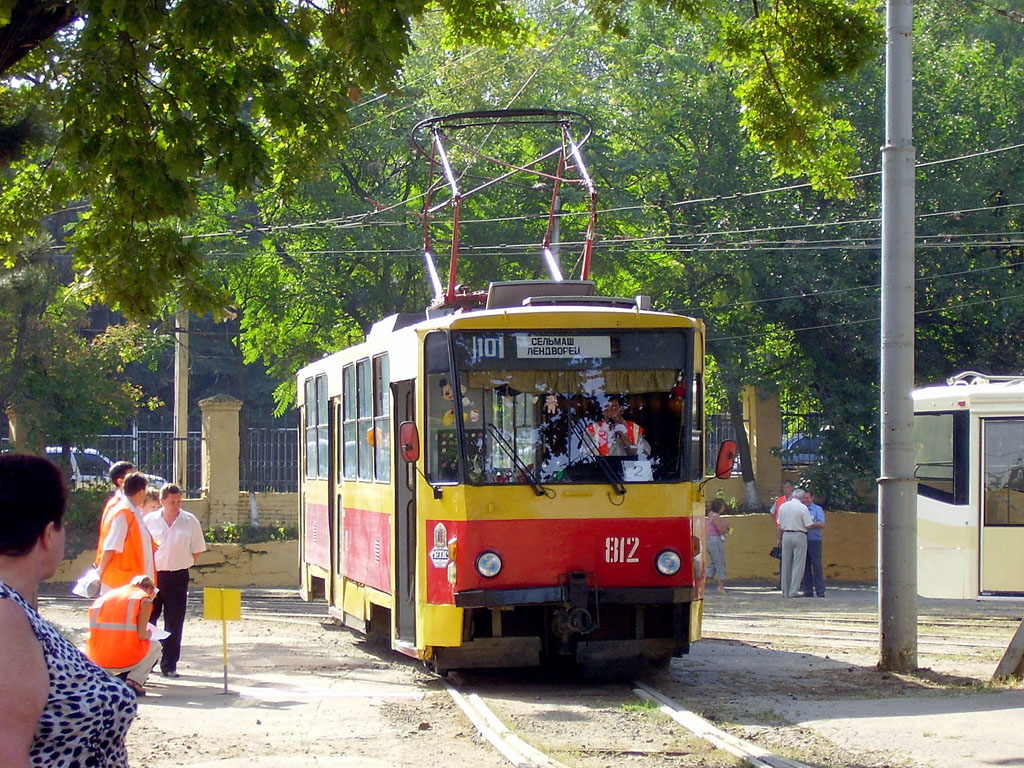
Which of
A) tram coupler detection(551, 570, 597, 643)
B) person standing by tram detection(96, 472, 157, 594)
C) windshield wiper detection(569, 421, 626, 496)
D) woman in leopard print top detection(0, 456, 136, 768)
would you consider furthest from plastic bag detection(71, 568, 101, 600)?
woman in leopard print top detection(0, 456, 136, 768)

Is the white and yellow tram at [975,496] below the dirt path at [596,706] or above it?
above

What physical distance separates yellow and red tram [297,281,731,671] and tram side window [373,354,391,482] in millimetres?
948

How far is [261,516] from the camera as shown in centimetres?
2534

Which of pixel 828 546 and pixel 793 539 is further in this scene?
pixel 828 546

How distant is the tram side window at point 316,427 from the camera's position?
50.7ft

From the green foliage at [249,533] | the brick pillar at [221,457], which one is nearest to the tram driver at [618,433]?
the green foliage at [249,533]

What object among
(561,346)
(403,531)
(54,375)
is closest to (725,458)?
(561,346)

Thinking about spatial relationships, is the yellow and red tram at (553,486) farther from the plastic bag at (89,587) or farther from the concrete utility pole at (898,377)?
the plastic bag at (89,587)

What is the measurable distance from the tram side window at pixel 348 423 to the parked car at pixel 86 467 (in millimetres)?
11796

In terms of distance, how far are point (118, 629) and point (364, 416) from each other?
445 cm

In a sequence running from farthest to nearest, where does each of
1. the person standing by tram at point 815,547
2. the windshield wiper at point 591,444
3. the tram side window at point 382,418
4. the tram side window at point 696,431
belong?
the person standing by tram at point 815,547 < the tram side window at point 382,418 < the tram side window at point 696,431 < the windshield wiper at point 591,444

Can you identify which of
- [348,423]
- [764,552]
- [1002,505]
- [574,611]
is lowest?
[764,552]

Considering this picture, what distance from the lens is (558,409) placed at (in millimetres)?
10586

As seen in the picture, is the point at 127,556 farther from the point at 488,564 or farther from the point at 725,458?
the point at 725,458
